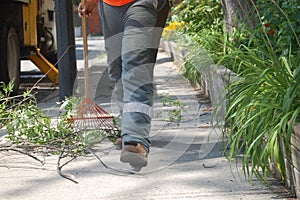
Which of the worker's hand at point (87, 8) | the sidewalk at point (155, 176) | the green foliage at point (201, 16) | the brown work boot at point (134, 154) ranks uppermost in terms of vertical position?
the worker's hand at point (87, 8)

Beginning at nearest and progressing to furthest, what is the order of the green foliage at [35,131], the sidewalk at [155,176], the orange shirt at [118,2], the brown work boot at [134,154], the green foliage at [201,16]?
the sidewalk at [155,176] < the brown work boot at [134,154] < the orange shirt at [118,2] < the green foliage at [35,131] < the green foliage at [201,16]

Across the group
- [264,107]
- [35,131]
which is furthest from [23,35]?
[264,107]

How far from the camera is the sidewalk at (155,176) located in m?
4.12

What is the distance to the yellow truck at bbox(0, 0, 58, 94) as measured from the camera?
27.7 feet

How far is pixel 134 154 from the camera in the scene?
4520 millimetres

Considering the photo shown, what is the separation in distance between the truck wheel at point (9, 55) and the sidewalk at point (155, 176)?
287 centimetres

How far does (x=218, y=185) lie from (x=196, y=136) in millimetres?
1624

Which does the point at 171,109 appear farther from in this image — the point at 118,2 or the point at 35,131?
the point at 118,2

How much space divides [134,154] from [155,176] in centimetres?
20

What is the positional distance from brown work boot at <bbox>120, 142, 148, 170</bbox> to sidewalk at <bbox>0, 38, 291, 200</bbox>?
0.29ft

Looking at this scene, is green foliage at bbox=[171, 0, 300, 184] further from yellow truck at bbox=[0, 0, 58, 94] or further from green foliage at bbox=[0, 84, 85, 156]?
yellow truck at bbox=[0, 0, 58, 94]

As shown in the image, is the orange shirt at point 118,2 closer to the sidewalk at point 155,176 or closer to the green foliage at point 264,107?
the green foliage at point 264,107

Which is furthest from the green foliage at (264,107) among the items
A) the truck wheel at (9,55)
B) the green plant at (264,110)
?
the truck wheel at (9,55)

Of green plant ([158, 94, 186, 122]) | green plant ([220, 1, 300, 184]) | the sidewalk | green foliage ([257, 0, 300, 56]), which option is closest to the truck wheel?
green plant ([158, 94, 186, 122])
